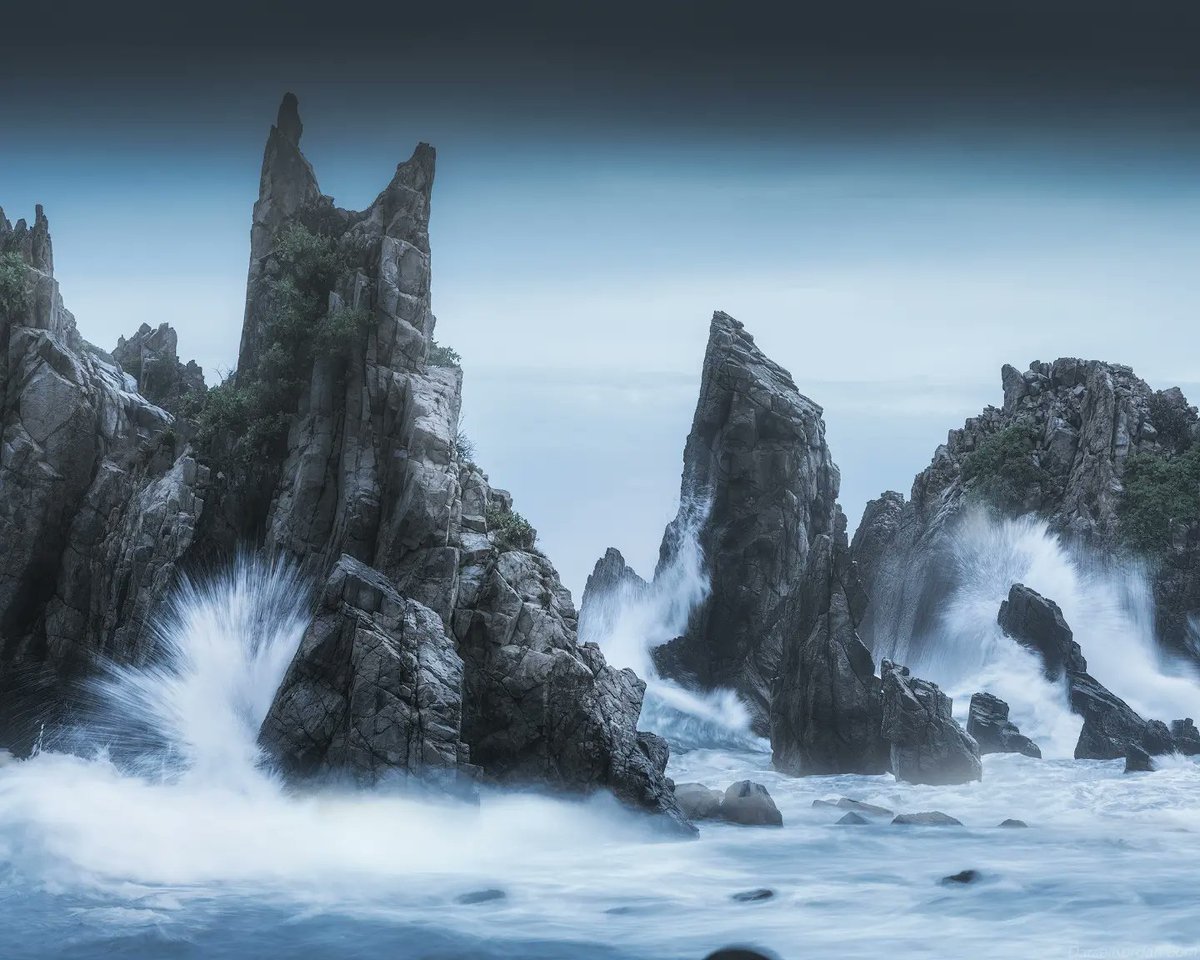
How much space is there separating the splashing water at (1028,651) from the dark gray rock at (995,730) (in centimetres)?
235

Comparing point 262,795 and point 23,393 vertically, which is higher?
point 23,393

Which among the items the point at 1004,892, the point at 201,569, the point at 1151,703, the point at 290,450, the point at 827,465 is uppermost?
the point at 827,465

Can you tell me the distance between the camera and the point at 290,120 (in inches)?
1699

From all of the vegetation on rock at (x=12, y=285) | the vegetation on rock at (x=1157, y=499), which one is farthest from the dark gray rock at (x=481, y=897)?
the vegetation on rock at (x=1157, y=499)

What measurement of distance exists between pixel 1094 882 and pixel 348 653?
591 inches

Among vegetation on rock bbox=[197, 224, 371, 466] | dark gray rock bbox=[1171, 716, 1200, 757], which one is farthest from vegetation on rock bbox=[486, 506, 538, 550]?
dark gray rock bbox=[1171, 716, 1200, 757]

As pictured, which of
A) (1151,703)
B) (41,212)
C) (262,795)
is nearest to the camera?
(262,795)

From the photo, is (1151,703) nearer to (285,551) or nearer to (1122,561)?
(1122,561)

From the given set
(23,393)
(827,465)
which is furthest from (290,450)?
(827,465)

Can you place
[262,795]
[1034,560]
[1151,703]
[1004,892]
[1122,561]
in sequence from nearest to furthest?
1. [1004,892]
2. [262,795]
3. [1151,703]
4. [1122,561]
5. [1034,560]

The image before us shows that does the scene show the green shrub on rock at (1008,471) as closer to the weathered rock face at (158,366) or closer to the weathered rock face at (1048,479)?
the weathered rock face at (1048,479)

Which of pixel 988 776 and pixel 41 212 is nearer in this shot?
pixel 988 776

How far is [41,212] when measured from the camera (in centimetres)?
3919

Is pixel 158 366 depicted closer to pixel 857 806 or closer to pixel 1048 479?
pixel 857 806
